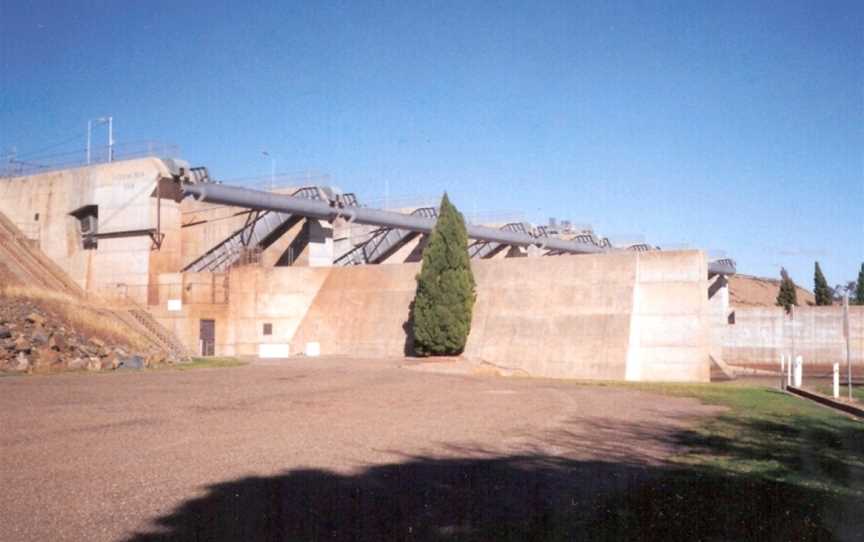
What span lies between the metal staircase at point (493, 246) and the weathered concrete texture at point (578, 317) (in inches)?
843

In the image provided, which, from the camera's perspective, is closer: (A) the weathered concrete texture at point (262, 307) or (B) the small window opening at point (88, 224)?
(A) the weathered concrete texture at point (262, 307)

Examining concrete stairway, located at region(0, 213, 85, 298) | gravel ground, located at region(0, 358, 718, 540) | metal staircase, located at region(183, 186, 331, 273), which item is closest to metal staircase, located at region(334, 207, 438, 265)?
metal staircase, located at region(183, 186, 331, 273)

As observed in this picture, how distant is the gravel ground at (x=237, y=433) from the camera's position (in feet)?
25.5

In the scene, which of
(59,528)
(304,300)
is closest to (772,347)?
(304,300)

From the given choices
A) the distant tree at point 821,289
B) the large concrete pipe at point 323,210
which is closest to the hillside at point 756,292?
the distant tree at point 821,289

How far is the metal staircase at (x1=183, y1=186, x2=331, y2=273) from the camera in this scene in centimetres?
4241

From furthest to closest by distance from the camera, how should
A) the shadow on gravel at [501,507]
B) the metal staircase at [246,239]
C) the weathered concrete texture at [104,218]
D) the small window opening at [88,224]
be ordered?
1. the metal staircase at [246,239]
2. the small window opening at [88,224]
3. the weathered concrete texture at [104,218]
4. the shadow on gravel at [501,507]

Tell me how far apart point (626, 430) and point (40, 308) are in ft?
76.4

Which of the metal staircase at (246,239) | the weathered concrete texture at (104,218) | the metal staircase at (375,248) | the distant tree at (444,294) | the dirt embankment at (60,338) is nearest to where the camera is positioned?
the dirt embankment at (60,338)

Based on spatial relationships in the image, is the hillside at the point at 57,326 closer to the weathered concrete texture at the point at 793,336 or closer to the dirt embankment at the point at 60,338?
the dirt embankment at the point at 60,338

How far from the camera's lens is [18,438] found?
11.5 metres

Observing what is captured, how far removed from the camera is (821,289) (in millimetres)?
68438

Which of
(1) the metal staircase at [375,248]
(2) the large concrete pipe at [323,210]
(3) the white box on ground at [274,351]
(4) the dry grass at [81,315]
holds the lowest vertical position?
(3) the white box on ground at [274,351]

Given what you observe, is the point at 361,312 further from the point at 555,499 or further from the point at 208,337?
the point at 555,499
